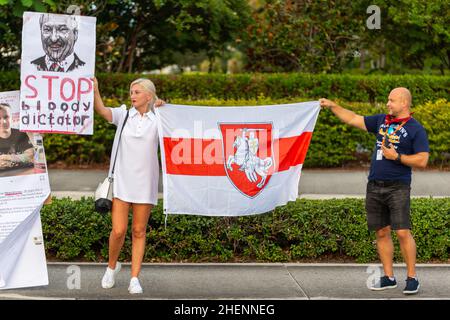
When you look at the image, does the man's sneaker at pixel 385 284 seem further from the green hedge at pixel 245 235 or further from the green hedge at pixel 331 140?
the green hedge at pixel 331 140

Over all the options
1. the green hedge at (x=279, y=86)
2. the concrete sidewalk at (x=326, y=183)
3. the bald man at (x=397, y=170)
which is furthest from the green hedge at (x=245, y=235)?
the green hedge at (x=279, y=86)

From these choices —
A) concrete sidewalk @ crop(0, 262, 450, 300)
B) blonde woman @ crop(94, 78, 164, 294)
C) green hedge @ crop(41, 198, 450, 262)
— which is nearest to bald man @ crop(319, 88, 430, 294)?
concrete sidewalk @ crop(0, 262, 450, 300)

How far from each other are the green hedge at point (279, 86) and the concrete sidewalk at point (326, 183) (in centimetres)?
187

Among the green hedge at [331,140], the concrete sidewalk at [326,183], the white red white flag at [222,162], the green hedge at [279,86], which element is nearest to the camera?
the white red white flag at [222,162]

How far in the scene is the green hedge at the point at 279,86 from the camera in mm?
14297

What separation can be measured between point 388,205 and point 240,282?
59.9 inches

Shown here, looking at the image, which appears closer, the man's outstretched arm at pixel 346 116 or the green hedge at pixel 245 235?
the man's outstretched arm at pixel 346 116

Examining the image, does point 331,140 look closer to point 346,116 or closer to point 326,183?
point 326,183

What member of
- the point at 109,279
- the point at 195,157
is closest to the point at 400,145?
the point at 195,157

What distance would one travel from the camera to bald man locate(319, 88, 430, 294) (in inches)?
265

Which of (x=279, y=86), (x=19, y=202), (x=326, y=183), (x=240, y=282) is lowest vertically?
(x=240, y=282)

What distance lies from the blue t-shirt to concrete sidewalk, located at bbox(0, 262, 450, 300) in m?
1.03

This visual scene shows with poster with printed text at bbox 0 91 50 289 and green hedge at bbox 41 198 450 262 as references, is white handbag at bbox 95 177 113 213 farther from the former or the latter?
green hedge at bbox 41 198 450 262

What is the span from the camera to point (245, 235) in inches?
317
